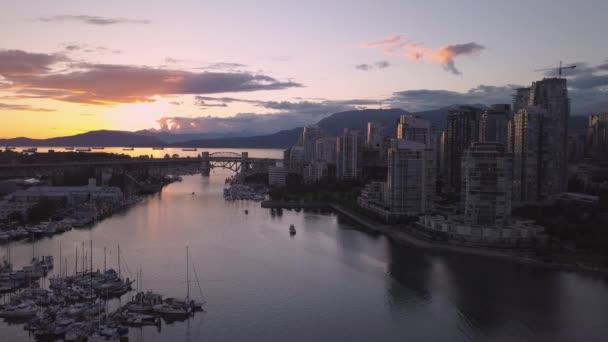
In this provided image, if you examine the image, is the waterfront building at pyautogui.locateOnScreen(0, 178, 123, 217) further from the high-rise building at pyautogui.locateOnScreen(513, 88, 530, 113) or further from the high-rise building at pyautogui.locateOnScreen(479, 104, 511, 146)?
the high-rise building at pyautogui.locateOnScreen(513, 88, 530, 113)

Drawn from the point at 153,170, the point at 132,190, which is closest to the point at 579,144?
the point at 132,190

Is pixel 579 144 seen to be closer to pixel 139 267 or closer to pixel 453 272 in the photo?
pixel 453 272

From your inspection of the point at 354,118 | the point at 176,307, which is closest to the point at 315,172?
the point at 176,307

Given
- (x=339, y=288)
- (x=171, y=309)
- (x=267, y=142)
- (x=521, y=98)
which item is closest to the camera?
(x=171, y=309)

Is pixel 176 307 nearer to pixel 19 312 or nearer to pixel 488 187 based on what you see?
pixel 19 312

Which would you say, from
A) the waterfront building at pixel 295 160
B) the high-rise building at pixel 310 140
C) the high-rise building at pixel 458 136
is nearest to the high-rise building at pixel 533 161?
the high-rise building at pixel 458 136

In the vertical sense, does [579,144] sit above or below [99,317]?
above

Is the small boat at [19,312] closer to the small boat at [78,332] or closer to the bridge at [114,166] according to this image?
the small boat at [78,332]
